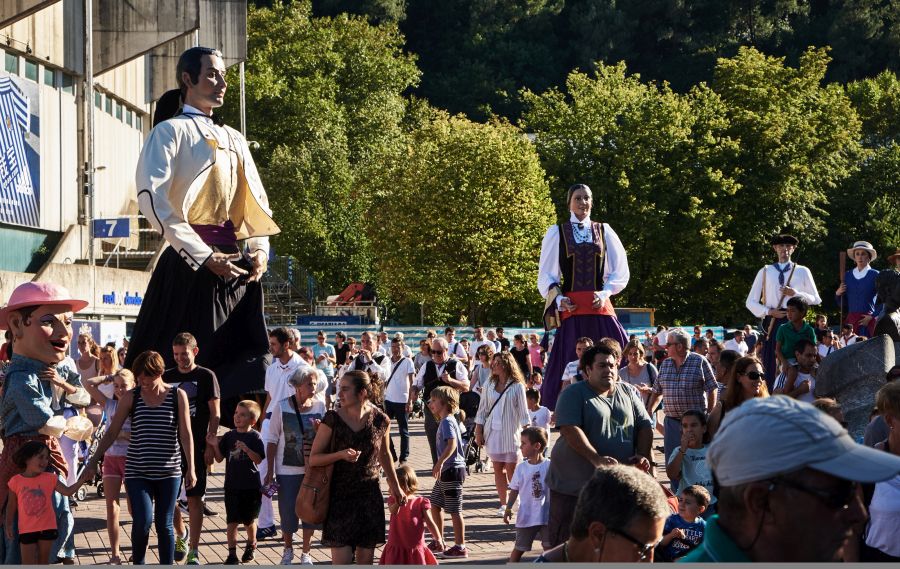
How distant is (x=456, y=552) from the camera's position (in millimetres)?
11672

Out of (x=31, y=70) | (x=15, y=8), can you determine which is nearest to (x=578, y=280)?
(x=15, y=8)

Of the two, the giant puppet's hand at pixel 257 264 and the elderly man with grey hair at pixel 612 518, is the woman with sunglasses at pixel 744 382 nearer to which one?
the giant puppet's hand at pixel 257 264

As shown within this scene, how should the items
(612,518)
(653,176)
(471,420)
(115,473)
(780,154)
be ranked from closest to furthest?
1. (612,518)
2. (115,473)
3. (471,420)
4. (653,176)
5. (780,154)

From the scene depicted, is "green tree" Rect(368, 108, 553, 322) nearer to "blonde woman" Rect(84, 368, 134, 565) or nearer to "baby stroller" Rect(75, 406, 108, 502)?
"baby stroller" Rect(75, 406, 108, 502)

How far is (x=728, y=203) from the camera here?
5859 cm

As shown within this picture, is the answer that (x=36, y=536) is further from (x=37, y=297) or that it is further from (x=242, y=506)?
(x=242, y=506)

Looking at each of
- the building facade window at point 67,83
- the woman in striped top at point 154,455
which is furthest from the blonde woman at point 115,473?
the building facade window at point 67,83

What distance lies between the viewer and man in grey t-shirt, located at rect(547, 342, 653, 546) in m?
8.38

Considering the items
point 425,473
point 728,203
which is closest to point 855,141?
point 728,203

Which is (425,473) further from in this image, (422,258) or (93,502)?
(422,258)

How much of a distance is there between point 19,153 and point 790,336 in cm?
2738

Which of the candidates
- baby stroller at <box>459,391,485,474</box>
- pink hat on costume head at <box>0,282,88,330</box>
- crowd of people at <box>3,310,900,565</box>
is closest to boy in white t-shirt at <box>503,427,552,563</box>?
crowd of people at <box>3,310,900,565</box>

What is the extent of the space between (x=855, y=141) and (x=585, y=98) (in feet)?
47.7

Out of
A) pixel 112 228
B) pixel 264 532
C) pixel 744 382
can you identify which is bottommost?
pixel 264 532
